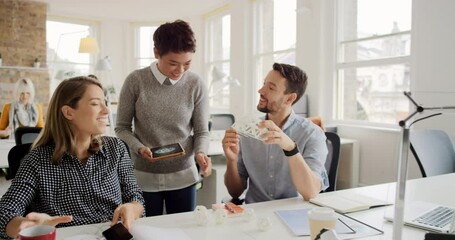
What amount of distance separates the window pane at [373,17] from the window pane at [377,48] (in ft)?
0.24

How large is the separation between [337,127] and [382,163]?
716 mm

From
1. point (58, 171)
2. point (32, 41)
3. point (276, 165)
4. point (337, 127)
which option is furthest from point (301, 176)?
point (32, 41)

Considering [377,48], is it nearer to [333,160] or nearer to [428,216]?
[333,160]

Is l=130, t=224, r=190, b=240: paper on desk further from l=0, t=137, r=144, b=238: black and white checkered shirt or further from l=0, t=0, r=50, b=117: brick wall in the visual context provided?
l=0, t=0, r=50, b=117: brick wall

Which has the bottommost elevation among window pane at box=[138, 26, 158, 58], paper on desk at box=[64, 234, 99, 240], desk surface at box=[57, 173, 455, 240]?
desk surface at box=[57, 173, 455, 240]

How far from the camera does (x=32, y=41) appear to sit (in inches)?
277

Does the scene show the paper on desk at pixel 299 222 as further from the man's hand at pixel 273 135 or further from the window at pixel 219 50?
the window at pixel 219 50

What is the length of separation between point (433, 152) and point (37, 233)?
214 centimetres

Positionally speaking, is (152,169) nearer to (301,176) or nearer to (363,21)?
(301,176)

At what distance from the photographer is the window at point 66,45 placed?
7766 mm

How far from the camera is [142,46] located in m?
8.65

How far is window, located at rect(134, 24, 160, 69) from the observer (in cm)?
859

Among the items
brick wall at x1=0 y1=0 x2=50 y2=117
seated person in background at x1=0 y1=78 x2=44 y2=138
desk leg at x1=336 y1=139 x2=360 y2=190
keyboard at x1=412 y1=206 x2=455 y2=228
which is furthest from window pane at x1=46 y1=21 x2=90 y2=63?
keyboard at x1=412 y1=206 x2=455 y2=228

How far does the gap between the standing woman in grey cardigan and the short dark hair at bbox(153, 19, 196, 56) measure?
1 centimetres
